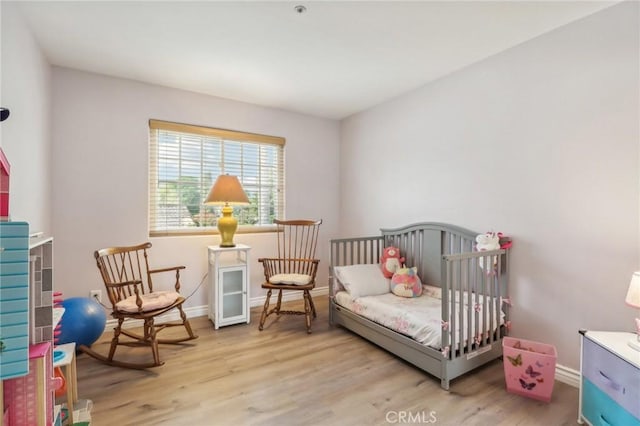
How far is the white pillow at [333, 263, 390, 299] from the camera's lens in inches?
109

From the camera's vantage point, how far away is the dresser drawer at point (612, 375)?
1.34 metres

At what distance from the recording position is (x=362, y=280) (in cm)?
281

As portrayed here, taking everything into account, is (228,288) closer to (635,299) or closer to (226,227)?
(226,227)

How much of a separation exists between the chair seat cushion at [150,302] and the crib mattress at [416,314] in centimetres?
149

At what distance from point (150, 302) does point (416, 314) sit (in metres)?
1.99

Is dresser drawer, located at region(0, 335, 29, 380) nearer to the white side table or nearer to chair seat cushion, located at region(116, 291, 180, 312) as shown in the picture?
chair seat cushion, located at region(116, 291, 180, 312)

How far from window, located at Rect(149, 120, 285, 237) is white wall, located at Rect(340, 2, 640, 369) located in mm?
1807

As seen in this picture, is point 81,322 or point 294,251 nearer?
point 81,322

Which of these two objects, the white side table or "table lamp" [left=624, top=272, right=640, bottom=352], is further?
the white side table

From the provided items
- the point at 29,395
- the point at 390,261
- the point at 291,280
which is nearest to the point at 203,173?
the point at 291,280

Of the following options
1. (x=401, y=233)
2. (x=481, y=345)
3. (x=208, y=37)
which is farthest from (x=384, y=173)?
(x=208, y=37)

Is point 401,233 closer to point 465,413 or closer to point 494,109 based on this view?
point 494,109

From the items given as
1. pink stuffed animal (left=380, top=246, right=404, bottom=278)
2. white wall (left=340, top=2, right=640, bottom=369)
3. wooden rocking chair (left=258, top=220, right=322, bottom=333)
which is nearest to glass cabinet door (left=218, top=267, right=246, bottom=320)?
wooden rocking chair (left=258, top=220, right=322, bottom=333)

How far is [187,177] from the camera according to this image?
3.21m
